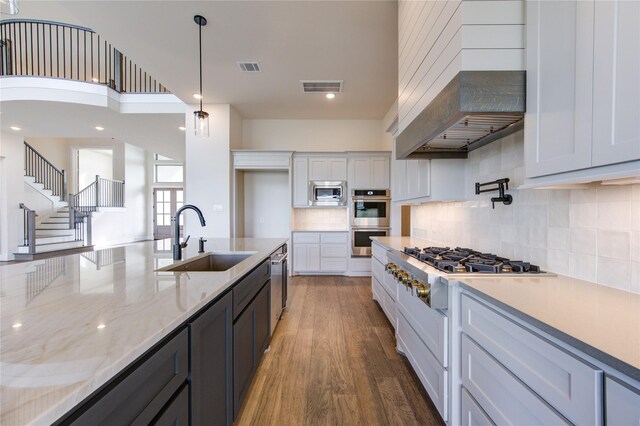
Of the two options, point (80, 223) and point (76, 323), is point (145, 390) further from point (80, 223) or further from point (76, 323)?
point (80, 223)

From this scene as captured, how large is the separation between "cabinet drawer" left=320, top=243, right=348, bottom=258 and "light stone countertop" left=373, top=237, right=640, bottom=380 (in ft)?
12.4

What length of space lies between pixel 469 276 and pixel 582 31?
108cm

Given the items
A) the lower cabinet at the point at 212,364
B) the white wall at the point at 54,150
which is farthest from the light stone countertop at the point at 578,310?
the white wall at the point at 54,150

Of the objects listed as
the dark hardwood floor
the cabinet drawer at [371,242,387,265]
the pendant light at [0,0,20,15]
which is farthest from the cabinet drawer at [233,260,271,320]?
the pendant light at [0,0,20,15]

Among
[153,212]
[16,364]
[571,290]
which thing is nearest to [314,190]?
[571,290]

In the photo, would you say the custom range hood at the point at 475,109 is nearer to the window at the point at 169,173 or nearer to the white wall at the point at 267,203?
the white wall at the point at 267,203

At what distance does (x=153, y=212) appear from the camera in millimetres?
11094

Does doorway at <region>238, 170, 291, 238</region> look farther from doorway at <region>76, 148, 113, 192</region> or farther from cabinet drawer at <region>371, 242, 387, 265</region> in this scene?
doorway at <region>76, 148, 113, 192</region>

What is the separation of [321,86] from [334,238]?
261 centimetres

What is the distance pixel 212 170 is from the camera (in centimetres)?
488

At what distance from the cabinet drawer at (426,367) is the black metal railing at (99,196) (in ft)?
35.3

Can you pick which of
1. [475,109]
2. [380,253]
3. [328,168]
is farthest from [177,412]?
[328,168]

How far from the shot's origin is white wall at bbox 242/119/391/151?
18.4 ft

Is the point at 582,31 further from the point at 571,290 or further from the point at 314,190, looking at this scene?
the point at 314,190
